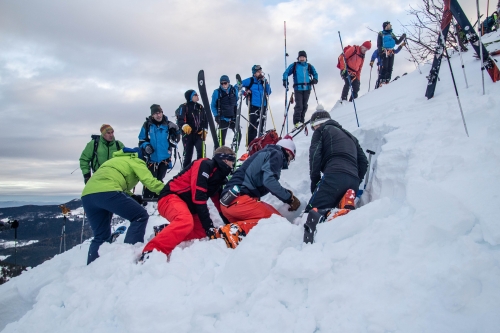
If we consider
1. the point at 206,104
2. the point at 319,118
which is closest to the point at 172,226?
the point at 319,118

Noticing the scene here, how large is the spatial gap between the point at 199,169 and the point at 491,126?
3.45m

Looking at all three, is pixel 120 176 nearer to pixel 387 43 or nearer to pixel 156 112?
pixel 156 112

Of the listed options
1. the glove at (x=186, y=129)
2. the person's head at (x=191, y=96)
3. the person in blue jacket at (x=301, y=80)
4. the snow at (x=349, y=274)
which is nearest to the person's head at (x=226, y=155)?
the snow at (x=349, y=274)

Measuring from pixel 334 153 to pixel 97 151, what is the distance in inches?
192

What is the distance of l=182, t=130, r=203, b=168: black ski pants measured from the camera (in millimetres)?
7344

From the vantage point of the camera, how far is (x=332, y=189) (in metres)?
3.40

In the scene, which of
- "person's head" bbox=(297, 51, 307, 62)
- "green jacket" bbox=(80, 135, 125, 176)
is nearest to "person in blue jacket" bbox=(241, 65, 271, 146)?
"person's head" bbox=(297, 51, 307, 62)

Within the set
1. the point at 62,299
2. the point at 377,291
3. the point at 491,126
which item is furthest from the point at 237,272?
the point at 491,126

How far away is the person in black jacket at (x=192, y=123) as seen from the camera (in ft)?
23.9

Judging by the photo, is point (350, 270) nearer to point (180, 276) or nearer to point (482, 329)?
point (482, 329)

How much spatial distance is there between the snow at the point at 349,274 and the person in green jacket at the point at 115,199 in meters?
0.43

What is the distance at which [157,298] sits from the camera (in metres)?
2.23

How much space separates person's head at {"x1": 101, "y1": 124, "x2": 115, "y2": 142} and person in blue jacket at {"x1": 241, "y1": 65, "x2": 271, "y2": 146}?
13.4ft

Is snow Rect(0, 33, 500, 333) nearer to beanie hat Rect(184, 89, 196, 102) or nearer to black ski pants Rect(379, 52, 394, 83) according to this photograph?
beanie hat Rect(184, 89, 196, 102)
